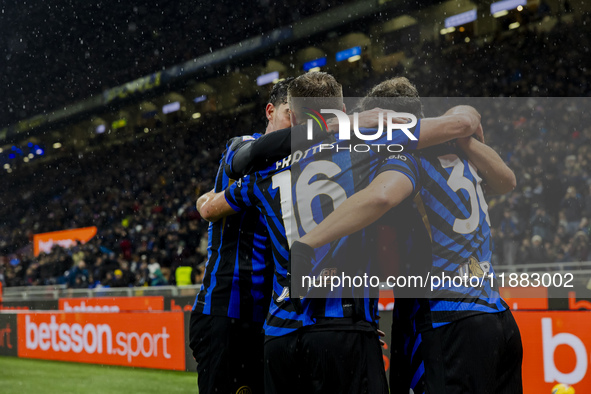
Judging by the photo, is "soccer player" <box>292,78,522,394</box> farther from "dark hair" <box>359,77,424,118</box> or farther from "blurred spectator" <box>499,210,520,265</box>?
"blurred spectator" <box>499,210,520,265</box>

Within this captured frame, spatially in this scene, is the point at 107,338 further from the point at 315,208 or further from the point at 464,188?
the point at 464,188

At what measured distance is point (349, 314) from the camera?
186 centimetres

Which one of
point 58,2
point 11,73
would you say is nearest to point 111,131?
point 11,73

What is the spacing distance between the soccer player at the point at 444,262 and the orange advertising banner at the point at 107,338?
5.16m

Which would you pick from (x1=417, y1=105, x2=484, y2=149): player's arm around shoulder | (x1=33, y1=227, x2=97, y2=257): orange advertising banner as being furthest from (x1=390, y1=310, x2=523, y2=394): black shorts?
(x1=33, y1=227, x2=97, y2=257): orange advertising banner

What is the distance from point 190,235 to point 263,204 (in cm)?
1176

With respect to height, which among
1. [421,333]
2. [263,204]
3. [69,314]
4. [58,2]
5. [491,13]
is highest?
[58,2]

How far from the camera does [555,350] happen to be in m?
4.10

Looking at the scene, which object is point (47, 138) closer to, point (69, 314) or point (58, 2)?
point (58, 2)

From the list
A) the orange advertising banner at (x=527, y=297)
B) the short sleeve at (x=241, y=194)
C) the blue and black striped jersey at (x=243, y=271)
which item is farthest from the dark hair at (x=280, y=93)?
the orange advertising banner at (x=527, y=297)

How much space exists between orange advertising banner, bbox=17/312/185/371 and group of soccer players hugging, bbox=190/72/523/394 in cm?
506

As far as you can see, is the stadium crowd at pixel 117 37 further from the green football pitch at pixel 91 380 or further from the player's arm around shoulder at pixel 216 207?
the player's arm around shoulder at pixel 216 207

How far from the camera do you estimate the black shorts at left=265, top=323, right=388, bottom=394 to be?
1819 millimetres

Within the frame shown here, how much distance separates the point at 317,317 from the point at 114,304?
7.55 metres
